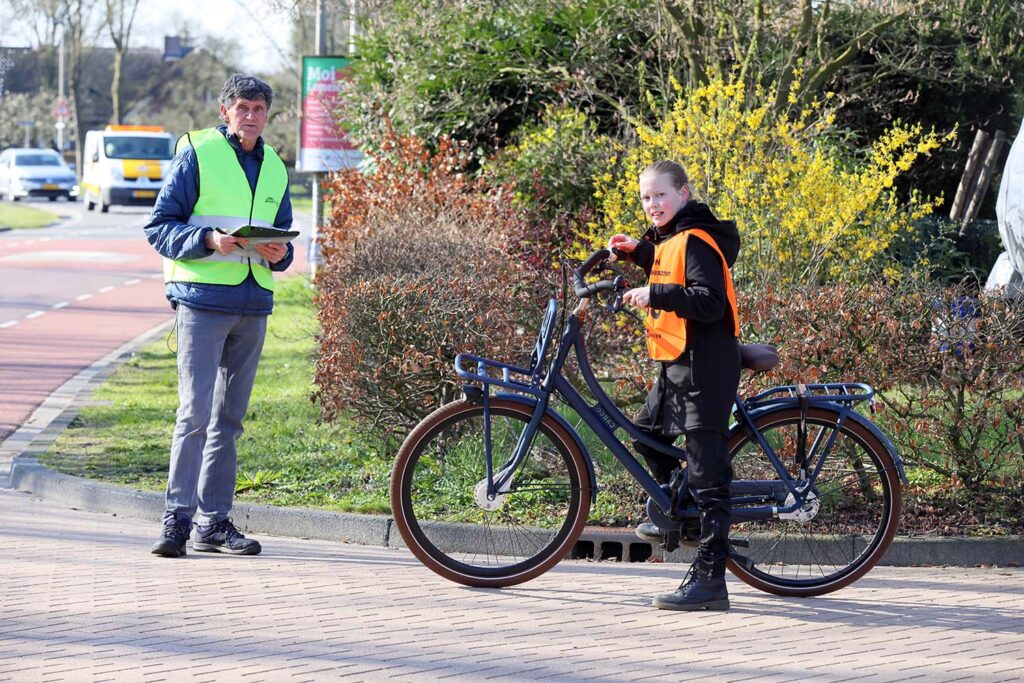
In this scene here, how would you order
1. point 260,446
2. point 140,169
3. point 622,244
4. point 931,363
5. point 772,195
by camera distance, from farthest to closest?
point 140,169
point 772,195
point 260,446
point 931,363
point 622,244

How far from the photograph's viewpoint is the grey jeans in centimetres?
632

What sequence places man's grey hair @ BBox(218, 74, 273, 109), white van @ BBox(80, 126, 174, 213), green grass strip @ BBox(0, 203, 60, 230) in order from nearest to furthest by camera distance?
man's grey hair @ BBox(218, 74, 273, 109) < green grass strip @ BBox(0, 203, 60, 230) < white van @ BBox(80, 126, 174, 213)

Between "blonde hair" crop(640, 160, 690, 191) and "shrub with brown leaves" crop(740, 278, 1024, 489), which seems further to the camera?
"shrub with brown leaves" crop(740, 278, 1024, 489)

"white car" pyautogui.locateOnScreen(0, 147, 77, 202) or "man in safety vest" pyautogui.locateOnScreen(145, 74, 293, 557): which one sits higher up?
"white car" pyautogui.locateOnScreen(0, 147, 77, 202)

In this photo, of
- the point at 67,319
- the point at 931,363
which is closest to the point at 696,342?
the point at 931,363

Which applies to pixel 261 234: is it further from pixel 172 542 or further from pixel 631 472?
pixel 631 472

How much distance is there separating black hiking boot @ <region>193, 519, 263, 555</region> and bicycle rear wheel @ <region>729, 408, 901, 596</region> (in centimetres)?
213

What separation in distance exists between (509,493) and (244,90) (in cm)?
208

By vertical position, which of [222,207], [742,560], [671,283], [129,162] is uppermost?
[129,162]

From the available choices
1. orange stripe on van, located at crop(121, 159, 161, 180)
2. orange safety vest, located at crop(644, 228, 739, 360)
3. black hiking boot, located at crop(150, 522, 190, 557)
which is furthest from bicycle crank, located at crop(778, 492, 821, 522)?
orange stripe on van, located at crop(121, 159, 161, 180)

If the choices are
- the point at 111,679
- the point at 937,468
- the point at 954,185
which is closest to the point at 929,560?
the point at 937,468

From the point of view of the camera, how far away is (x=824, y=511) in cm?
593

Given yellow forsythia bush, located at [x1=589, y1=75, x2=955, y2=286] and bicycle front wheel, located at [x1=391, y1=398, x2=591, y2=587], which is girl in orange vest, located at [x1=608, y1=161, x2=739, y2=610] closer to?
Answer: bicycle front wheel, located at [x1=391, y1=398, x2=591, y2=587]

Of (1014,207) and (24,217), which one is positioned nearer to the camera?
(1014,207)
